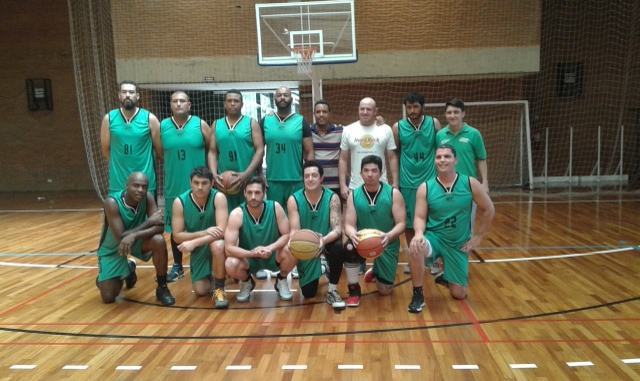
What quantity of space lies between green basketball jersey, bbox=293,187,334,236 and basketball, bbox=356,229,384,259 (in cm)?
42

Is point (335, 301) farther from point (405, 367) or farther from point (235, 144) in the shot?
point (235, 144)

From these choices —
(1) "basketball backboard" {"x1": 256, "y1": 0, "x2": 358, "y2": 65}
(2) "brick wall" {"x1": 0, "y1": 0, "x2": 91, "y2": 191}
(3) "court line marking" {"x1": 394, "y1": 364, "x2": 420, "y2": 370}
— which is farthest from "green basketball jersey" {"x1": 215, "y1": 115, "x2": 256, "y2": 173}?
(2) "brick wall" {"x1": 0, "y1": 0, "x2": 91, "y2": 191}

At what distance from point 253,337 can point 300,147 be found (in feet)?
6.38

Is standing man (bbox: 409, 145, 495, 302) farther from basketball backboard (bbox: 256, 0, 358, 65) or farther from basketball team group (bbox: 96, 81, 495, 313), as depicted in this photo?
basketball backboard (bbox: 256, 0, 358, 65)

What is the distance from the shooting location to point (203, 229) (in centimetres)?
424

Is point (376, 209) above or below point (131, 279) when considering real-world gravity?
above

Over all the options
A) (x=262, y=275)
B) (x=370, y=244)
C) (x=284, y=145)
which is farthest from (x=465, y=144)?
(x=262, y=275)

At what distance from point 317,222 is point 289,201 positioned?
0.28m

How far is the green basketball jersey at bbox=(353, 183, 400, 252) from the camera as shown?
4.03 m

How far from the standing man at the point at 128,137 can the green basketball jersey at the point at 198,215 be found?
0.71 metres

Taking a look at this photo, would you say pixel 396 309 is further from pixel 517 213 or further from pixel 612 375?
pixel 517 213

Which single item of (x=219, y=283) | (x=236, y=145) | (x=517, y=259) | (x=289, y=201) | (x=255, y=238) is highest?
(x=236, y=145)

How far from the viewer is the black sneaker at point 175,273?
4894 millimetres

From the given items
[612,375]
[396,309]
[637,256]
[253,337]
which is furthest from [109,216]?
[637,256]
